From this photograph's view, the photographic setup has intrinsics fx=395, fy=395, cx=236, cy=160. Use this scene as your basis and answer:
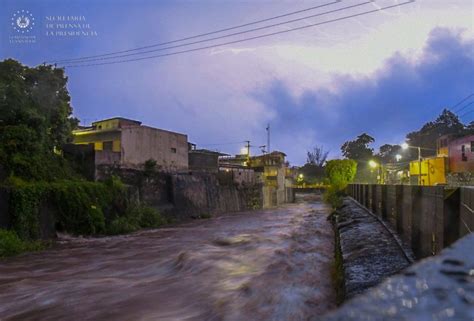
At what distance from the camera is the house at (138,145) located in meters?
30.7

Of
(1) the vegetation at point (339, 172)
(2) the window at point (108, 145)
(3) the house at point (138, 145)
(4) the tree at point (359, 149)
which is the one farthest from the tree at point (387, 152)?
(2) the window at point (108, 145)

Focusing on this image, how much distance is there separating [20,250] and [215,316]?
10.5 m

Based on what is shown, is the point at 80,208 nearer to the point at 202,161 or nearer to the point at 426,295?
the point at 426,295

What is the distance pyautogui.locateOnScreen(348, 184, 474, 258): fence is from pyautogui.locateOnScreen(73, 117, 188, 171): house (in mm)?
21415

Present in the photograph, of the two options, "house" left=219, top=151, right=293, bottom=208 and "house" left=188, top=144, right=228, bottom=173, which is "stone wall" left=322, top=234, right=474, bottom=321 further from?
"house" left=219, top=151, right=293, bottom=208

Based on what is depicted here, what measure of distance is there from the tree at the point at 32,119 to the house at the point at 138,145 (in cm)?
487

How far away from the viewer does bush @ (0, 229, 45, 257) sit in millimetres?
→ 14414

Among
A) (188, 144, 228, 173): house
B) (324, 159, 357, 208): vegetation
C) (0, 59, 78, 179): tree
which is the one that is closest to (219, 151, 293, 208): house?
(188, 144, 228, 173): house

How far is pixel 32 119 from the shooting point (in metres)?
19.1

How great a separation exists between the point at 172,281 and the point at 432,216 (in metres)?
7.10

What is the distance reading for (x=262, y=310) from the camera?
784cm

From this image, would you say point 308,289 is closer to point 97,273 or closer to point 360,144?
point 97,273

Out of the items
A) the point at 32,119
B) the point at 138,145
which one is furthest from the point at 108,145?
the point at 32,119

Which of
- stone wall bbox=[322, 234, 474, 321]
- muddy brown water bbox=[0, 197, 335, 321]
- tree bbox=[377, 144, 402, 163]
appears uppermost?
tree bbox=[377, 144, 402, 163]
